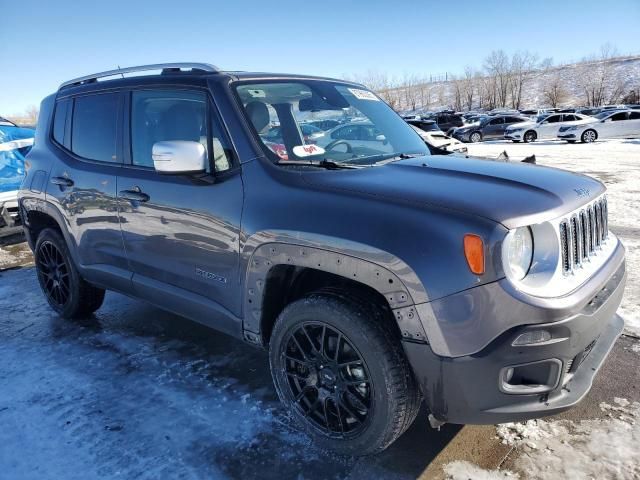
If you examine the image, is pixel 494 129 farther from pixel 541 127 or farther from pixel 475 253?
pixel 475 253

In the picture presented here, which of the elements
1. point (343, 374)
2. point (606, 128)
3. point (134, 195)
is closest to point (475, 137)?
point (606, 128)

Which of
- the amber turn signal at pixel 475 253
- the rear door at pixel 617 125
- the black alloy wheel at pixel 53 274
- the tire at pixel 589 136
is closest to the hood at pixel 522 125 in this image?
the tire at pixel 589 136

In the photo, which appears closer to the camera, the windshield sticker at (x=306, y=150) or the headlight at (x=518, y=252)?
the headlight at (x=518, y=252)

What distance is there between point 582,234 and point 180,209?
221 cm

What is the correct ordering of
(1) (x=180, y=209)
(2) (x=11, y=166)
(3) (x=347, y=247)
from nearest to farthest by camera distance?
(3) (x=347, y=247) → (1) (x=180, y=209) → (2) (x=11, y=166)

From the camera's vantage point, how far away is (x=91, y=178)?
12.4ft

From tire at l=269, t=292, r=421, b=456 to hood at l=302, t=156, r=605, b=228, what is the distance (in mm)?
561

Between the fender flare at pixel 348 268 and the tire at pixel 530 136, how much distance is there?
28.4 m

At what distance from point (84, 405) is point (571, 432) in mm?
2856

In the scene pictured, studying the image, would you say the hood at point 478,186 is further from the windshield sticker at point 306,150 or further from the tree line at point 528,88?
the tree line at point 528,88

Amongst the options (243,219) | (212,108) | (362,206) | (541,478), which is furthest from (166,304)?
(541,478)

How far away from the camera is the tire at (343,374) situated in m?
2.30

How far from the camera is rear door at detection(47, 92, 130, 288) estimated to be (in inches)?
144

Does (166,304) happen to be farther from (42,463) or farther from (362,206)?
(362,206)
